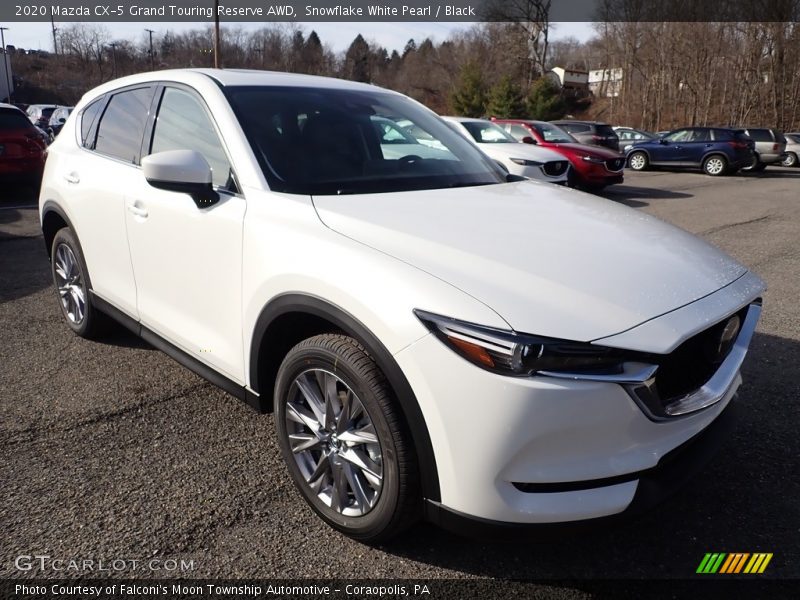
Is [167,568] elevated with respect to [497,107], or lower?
lower

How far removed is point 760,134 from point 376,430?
983 inches

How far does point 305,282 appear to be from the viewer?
227 centimetres

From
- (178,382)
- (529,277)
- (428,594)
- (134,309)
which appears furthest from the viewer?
(178,382)

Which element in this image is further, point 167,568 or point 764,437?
point 764,437

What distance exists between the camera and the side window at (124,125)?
Result: 3479mm

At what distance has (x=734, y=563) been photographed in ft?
7.58

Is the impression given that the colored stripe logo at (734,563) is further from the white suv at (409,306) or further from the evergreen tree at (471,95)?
the evergreen tree at (471,95)

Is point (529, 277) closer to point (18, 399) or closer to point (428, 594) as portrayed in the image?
point (428, 594)

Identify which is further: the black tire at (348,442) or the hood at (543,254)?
the black tire at (348,442)

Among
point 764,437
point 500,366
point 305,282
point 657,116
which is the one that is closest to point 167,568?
point 305,282

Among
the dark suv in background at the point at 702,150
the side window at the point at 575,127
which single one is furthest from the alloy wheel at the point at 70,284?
the dark suv in background at the point at 702,150

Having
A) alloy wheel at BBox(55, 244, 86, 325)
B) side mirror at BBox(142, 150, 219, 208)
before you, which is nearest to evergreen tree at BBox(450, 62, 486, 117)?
alloy wheel at BBox(55, 244, 86, 325)

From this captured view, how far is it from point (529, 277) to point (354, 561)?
1.22 metres

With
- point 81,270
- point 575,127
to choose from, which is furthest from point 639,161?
point 81,270
